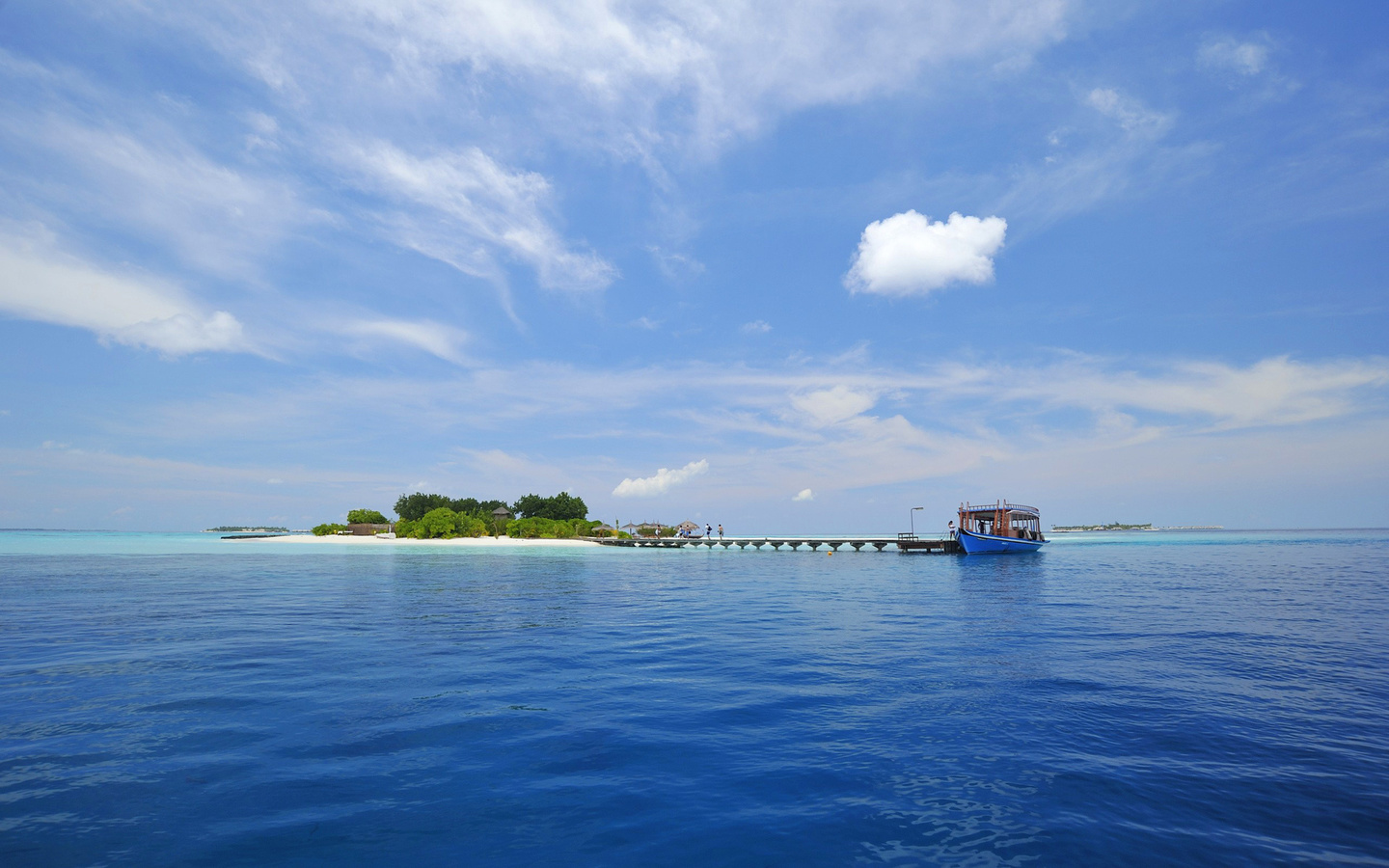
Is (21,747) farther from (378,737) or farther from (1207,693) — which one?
(1207,693)

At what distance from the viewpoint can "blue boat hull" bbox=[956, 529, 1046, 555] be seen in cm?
6675

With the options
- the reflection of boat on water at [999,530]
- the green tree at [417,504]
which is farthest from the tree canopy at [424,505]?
the reflection of boat on water at [999,530]

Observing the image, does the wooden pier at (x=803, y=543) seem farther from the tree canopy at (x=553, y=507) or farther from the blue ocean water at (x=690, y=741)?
the blue ocean water at (x=690, y=741)

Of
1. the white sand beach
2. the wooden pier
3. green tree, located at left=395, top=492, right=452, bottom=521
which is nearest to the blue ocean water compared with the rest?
the wooden pier

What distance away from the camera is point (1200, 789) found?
827 cm

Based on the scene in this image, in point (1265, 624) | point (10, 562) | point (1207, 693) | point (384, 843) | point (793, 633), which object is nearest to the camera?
point (384, 843)

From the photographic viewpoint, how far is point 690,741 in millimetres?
9992

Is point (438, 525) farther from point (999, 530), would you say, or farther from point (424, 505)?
point (999, 530)

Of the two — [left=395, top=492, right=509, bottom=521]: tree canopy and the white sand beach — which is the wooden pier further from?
[left=395, top=492, right=509, bottom=521]: tree canopy

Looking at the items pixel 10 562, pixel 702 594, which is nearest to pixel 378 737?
pixel 702 594

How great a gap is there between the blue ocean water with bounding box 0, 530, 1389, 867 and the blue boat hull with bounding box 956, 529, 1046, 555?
44.6 metres

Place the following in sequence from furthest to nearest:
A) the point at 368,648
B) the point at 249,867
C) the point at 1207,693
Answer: the point at 368,648
the point at 1207,693
the point at 249,867

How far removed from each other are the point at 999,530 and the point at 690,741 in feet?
225

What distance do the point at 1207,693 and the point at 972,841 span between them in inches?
382
